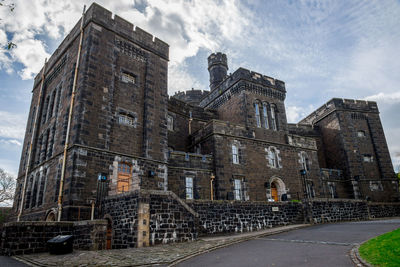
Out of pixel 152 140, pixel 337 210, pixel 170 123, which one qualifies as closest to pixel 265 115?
pixel 170 123

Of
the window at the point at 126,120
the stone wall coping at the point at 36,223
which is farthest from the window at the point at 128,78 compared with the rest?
the stone wall coping at the point at 36,223

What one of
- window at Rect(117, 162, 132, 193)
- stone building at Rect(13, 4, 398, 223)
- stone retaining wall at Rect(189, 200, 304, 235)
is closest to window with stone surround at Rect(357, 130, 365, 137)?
stone building at Rect(13, 4, 398, 223)

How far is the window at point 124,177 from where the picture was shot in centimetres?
1680

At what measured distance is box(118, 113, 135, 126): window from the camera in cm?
1831

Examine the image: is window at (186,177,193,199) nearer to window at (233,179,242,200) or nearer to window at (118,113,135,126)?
window at (233,179,242,200)

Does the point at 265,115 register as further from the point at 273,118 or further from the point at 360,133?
the point at 360,133

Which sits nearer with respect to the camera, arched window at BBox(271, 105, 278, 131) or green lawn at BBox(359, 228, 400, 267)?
green lawn at BBox(359, 228, 400, 267)

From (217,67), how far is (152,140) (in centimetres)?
2232

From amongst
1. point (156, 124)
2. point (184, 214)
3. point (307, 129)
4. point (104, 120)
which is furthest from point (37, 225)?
point (307, 129)

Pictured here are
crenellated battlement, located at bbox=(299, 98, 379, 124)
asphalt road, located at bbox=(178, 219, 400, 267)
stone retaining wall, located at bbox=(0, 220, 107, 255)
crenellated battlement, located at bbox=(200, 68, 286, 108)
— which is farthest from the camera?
crenellated battlement, located at bbox=(299, 98, 379, 124)

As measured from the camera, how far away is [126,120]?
61.5 feet

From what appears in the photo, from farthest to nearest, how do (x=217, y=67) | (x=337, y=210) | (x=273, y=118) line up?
(x=217, y=67) → (x=273, y=118) → (x=337, y=210)

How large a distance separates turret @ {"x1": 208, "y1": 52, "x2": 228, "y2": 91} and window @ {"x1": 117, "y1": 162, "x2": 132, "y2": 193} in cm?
2317

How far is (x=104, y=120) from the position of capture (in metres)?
17.2
